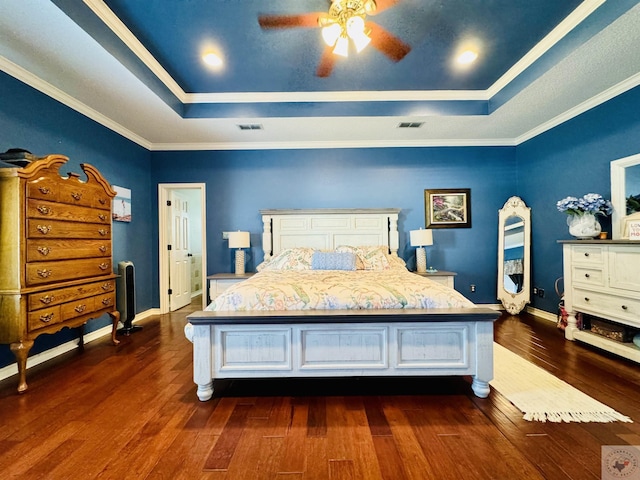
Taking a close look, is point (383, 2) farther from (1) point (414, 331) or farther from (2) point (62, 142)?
(2) point (62, 142)

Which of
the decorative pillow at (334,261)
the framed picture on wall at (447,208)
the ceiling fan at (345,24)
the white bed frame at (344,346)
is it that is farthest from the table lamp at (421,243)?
the ceiling fan at (345,24)

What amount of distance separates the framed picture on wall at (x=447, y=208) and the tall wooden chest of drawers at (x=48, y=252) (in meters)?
4.14

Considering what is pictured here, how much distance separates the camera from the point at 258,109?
3420 millimetres

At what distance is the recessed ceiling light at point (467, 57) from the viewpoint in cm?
265

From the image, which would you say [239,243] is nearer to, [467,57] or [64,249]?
[64,249]

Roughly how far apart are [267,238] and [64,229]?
7.48 ft

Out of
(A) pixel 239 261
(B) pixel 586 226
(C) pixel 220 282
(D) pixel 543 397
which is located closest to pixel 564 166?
(B) pixel 586 226

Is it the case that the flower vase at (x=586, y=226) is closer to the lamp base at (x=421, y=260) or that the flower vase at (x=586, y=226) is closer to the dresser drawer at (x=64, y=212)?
the lamp base at (x=421, y=260)

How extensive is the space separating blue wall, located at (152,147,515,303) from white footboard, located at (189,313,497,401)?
248cm

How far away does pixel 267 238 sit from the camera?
421 centimetres

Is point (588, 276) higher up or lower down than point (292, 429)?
higher up

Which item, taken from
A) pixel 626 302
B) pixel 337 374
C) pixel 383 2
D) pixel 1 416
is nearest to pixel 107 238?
pixel 1 416

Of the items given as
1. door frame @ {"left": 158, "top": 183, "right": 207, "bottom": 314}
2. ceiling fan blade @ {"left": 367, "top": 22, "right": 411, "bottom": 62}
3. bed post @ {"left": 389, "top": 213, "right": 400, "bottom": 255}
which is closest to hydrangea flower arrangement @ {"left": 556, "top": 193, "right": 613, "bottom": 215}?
bed post @ {"left": 389, "top": 213, "right": 400, "bottom": 255}

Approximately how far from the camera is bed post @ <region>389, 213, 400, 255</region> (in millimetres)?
4211
